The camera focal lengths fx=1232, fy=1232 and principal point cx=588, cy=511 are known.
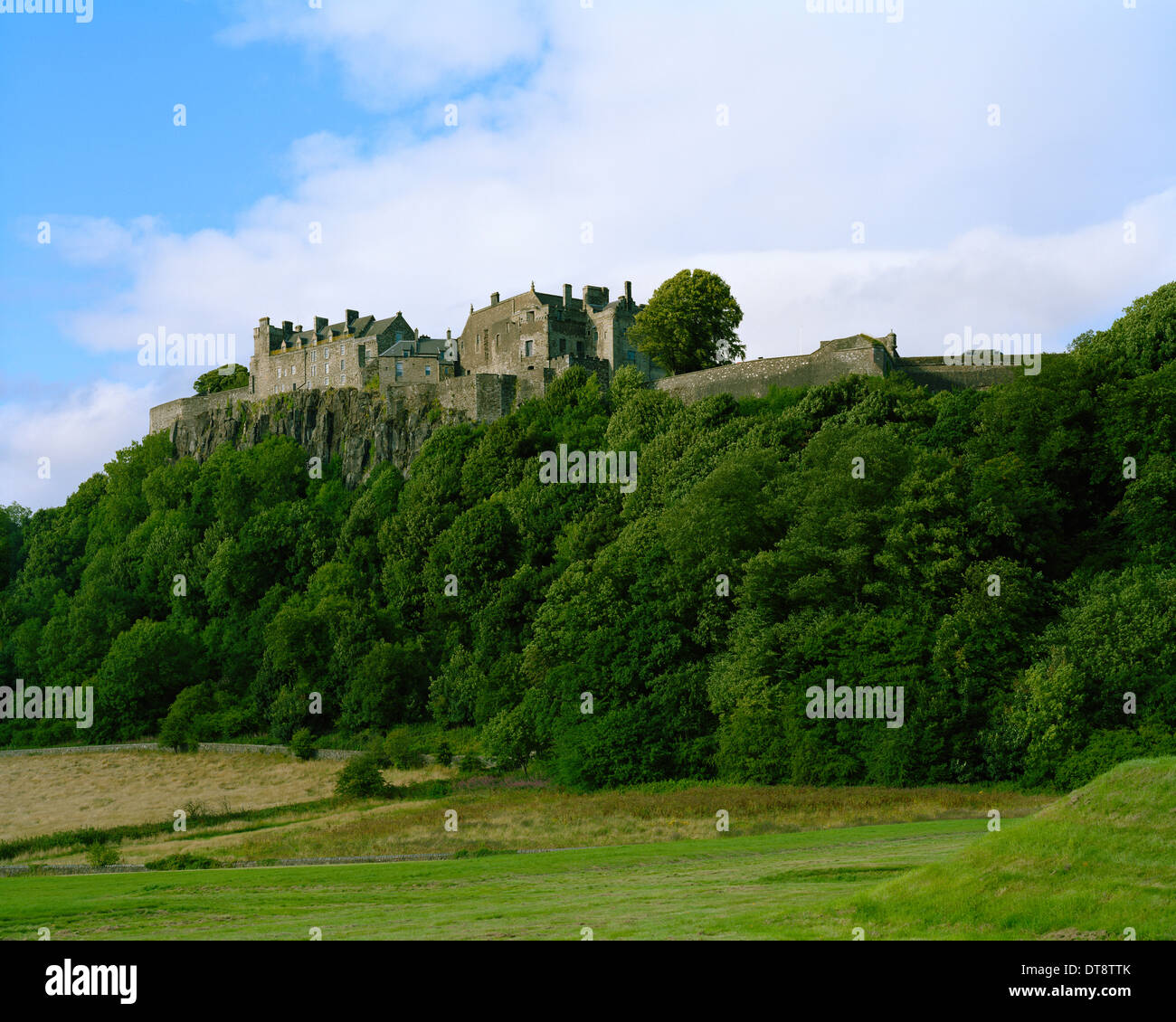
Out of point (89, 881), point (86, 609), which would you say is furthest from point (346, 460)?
point (89, 881)

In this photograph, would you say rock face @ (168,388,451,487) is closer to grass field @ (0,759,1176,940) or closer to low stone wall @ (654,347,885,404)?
low stone wall @ (654,347,885,404)

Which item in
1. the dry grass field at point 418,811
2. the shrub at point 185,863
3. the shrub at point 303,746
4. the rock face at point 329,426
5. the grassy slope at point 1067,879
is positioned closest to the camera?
the grassy slope at point 1067,879

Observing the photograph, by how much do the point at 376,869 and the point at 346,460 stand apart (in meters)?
58.0

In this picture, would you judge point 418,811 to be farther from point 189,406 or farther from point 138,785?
point 189,406

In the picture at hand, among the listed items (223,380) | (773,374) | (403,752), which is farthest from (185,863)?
(223,380)

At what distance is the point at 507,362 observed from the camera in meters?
82.1

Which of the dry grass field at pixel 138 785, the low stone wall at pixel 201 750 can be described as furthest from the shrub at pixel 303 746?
the dry grass field at pixel 138 785

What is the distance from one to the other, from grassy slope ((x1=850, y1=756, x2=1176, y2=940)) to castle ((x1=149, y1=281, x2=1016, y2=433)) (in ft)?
138

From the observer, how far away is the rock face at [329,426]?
261 feet

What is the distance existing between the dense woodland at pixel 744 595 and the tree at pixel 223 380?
31645 mm

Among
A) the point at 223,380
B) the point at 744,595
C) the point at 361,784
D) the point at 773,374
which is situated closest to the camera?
the point at 744,595

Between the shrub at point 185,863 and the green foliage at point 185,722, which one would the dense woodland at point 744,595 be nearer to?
the green foliage at point 185,722

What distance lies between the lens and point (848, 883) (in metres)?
19.7

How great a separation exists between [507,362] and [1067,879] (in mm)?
68134
